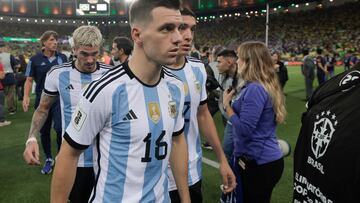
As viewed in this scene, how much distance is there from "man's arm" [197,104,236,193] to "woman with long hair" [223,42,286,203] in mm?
213

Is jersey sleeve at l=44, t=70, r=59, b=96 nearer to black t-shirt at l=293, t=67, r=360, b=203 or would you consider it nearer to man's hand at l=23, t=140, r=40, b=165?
man's hand at l=23, t=140, r=40, b=165

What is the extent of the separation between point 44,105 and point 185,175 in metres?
1.62

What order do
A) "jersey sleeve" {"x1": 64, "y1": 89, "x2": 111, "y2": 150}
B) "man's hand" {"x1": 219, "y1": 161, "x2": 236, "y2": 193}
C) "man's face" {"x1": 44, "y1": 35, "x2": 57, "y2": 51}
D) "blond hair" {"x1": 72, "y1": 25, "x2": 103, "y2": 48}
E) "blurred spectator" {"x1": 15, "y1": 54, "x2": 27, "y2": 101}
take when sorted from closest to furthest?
"jersey sleeve" {"x1": 64, "y1": 89, "x2": 111, "y2": 150}
"man's hand" {"x1": 219, "y1": 161, "x2": 236, "y2": 193}
"blond hair" {"x1": 72, "y1": 25, "x2": 103, "y2": 48}
"man's face" {"x1": 44, "y1": 35, "x2": 57, "y2": 51}
"blurred spectator" {"x1": 15, "y1": 54, "x2": 27, "y2": 101}

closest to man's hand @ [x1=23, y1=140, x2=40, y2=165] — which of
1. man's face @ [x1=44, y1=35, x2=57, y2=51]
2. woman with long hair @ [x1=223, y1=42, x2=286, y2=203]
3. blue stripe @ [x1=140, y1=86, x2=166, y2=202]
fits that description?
blue stripe @ [x1=140, y1=86, x2=166, y2=202]

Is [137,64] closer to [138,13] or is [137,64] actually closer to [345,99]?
[138,13]

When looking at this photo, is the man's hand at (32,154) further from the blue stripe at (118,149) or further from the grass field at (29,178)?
the grass field at (29,178)

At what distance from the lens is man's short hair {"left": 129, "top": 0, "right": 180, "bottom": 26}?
1937 mm

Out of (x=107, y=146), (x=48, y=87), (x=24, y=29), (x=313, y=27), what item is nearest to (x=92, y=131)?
(x=107, y=146)

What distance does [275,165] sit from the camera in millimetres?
3150

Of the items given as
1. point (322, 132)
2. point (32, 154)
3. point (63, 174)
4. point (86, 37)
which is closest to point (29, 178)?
point (86, 37)

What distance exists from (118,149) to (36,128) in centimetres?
132

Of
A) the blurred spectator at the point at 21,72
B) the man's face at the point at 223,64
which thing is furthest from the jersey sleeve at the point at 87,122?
the blurred spectator at the point at 21,72

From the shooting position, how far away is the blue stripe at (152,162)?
6.52 feet

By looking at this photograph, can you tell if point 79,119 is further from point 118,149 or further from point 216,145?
point 216,145
